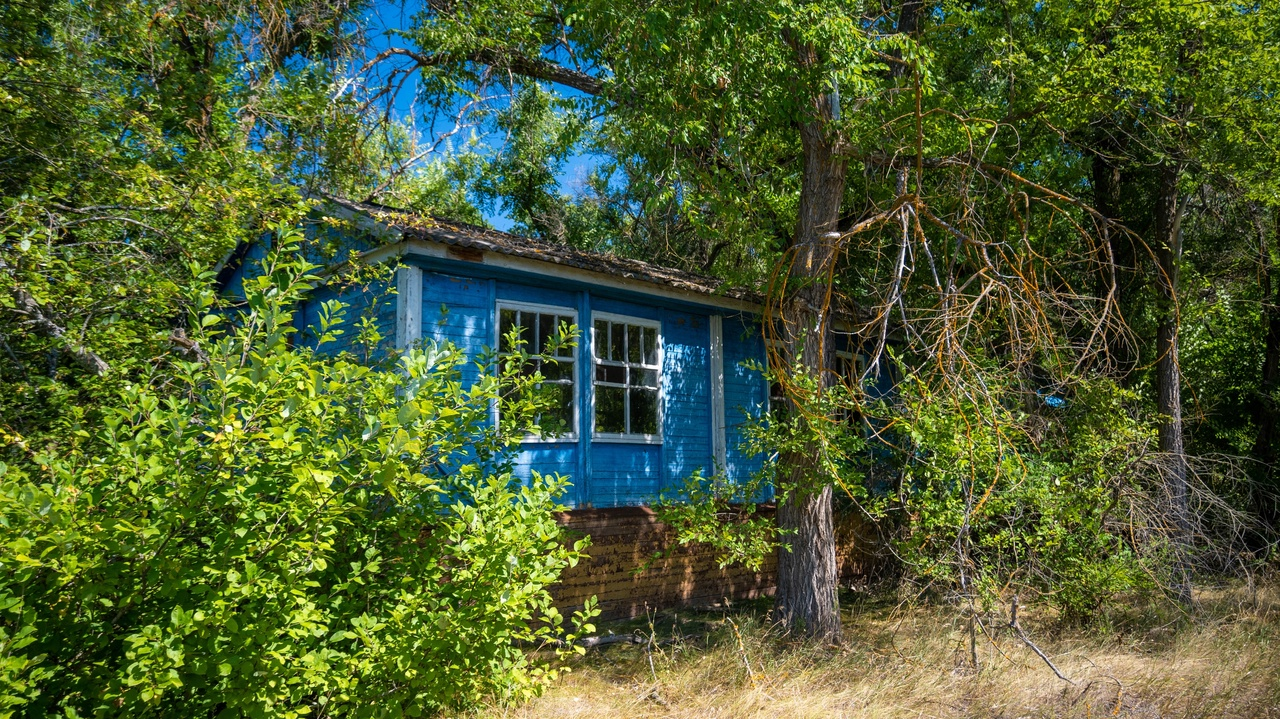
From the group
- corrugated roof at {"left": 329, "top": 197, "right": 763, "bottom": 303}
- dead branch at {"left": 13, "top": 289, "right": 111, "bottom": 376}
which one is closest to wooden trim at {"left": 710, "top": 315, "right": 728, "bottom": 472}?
Result: corrugated roof at {"left": 329, "top": 197, "right": 763, "bottom": 303}

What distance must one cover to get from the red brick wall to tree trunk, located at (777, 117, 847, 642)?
135cm

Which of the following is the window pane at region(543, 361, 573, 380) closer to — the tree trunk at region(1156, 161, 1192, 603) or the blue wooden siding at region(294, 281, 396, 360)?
the blue wooden siding at region(294, 281, 396, 360)

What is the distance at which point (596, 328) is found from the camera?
10.2 m

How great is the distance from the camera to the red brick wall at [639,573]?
878 cm

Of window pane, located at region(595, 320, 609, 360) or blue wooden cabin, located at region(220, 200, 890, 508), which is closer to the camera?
blue wooden cabin, located at region(220, 200, 890, 508)

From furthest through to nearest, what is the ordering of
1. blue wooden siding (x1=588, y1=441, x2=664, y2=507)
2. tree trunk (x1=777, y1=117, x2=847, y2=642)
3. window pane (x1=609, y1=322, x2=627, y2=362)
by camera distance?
window pane (x1=609, y1=322, x2=627, y2=362), blue wooden siding (x1=588, y1=441, x2=664, y2=507), tree trunk (x1=777, y1=117, x2=847, y2=642)

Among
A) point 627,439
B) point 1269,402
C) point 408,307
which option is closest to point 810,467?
point 627,439

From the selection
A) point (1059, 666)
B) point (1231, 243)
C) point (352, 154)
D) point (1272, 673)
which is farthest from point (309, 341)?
point (1231, 243)

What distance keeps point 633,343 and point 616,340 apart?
0.97 ft

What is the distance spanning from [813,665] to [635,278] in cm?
484

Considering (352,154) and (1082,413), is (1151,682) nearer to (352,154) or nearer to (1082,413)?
(1082,413)

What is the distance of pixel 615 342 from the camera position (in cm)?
1038

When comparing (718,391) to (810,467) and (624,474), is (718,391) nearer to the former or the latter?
(624,474)

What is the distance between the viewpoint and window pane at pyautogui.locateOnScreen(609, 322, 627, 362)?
10305mm
